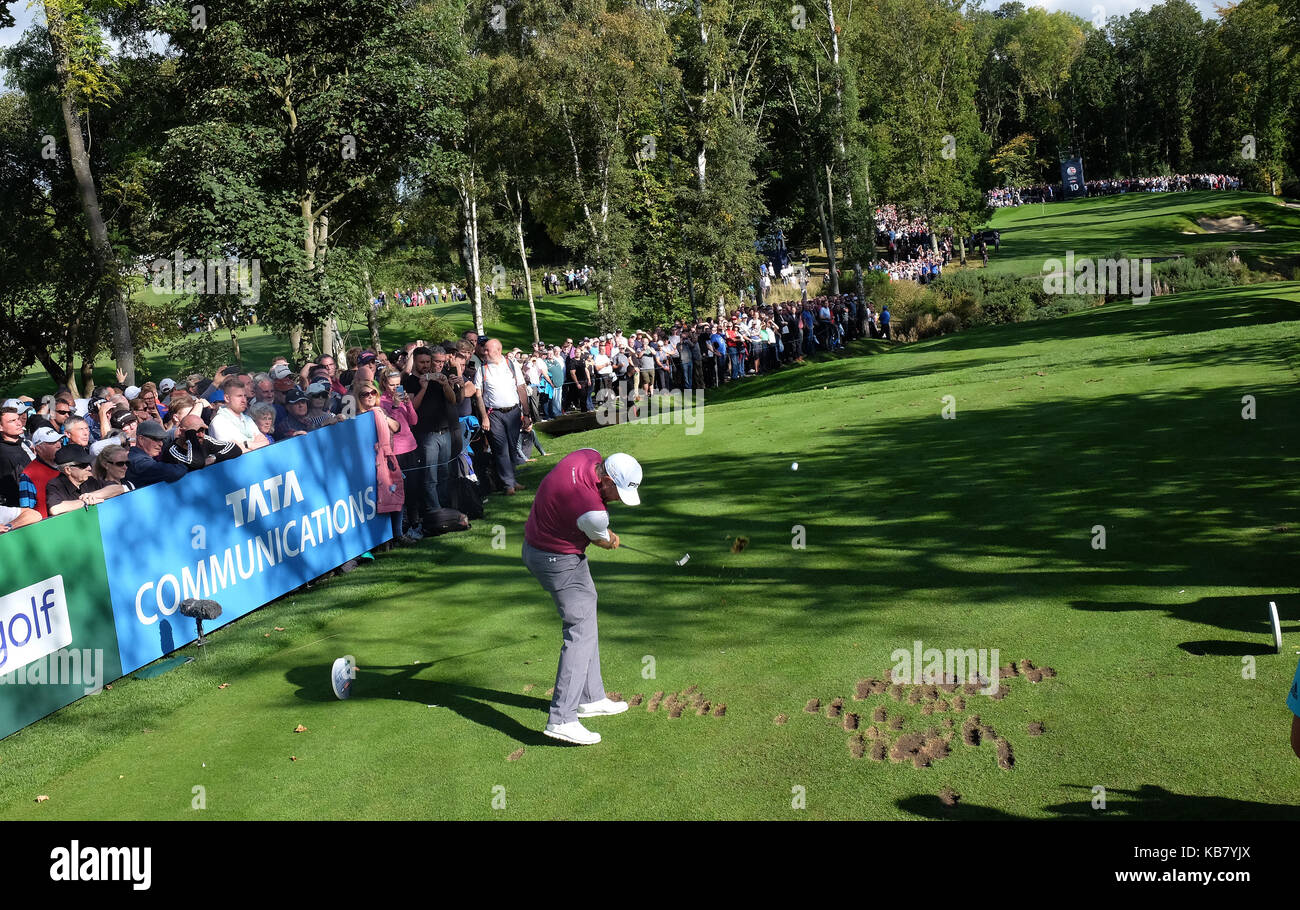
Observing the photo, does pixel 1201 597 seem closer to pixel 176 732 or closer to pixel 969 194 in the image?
pixel 176 732

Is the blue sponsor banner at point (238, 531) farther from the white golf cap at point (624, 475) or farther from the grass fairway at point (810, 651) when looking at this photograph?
the white golf cap at point (624, 475)

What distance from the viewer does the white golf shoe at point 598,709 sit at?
8.10 meters

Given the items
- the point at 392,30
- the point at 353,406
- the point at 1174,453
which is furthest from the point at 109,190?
the point at 1174,453

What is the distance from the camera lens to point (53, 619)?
30.0ft

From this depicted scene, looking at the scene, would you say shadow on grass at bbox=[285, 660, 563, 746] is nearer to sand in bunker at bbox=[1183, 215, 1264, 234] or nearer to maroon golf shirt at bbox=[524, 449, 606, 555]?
maroon golf shirt at bbox=[524, 449, 606, 555]

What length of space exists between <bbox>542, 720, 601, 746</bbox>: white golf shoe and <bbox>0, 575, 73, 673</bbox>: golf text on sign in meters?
4.75

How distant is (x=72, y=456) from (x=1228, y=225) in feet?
252

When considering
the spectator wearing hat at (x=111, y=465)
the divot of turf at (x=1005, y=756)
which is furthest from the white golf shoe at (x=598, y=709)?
the spectator wearing hat at (x=111, y=465)

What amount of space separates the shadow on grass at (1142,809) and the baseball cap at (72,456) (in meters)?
8.72

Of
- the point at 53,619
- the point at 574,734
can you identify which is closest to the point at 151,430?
the point at 53,619

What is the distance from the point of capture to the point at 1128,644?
8.02 m

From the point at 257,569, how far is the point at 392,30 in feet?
62.5

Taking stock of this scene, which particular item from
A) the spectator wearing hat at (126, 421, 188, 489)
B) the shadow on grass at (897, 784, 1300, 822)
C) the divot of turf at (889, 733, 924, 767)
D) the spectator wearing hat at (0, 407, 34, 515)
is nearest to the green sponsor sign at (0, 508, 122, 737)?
the spectator wearing hat at (126, 421, 188, 489)

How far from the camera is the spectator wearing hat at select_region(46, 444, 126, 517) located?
10.2 metres
